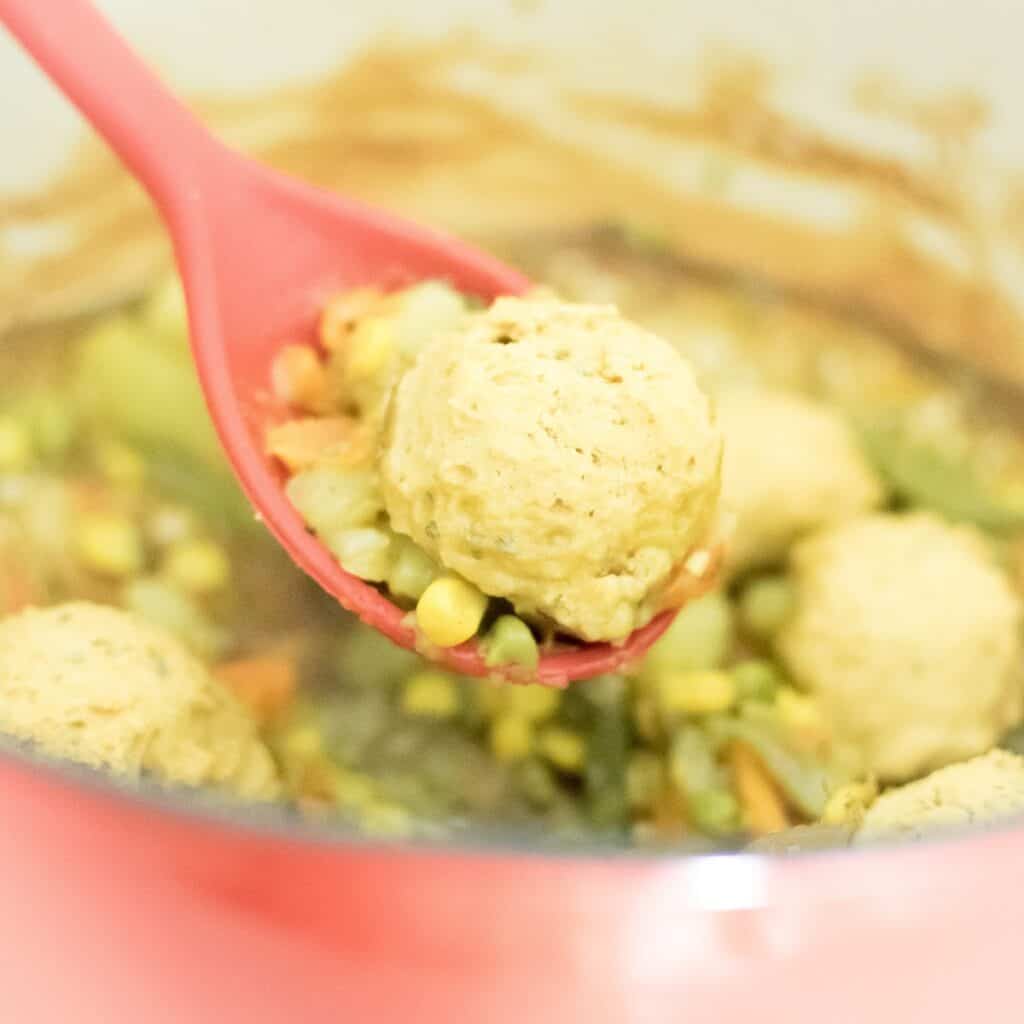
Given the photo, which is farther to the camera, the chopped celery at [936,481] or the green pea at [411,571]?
the chopped celery at [936,481]

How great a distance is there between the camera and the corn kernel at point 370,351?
32.9 inches

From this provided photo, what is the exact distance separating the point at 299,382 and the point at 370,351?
7 cm

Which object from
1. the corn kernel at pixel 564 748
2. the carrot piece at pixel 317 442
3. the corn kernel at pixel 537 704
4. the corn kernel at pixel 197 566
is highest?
the carrot piece at pixel 317 442

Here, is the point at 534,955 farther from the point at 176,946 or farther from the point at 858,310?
the point at 858,310

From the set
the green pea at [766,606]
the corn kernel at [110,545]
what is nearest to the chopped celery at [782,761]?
the green pea at [766,606]

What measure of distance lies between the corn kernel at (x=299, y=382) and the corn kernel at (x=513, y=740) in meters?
0.34

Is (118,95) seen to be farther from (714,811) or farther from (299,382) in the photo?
(714,811)

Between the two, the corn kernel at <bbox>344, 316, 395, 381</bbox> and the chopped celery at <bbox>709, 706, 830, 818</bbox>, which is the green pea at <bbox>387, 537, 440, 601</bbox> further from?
the chopped celery at <bbox>709, 706, 830, 818</bbox>

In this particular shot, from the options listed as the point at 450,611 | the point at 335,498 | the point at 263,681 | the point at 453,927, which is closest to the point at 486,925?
the point at 453,927

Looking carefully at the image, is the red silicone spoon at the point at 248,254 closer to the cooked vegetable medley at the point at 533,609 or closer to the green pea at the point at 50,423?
the cooked vegetable medley at the point at 533,609

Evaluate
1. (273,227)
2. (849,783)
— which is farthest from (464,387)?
(849,783)

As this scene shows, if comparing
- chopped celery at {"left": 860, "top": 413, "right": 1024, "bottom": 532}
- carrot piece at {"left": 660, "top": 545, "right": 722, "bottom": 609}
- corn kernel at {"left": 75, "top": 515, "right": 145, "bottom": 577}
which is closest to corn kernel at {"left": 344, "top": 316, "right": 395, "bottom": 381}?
carrot piece at {"left": 660, "top": 545, "right": 722, "bottom": 609}

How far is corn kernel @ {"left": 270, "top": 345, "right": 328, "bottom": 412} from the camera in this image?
0.87 m

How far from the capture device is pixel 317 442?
85cm
